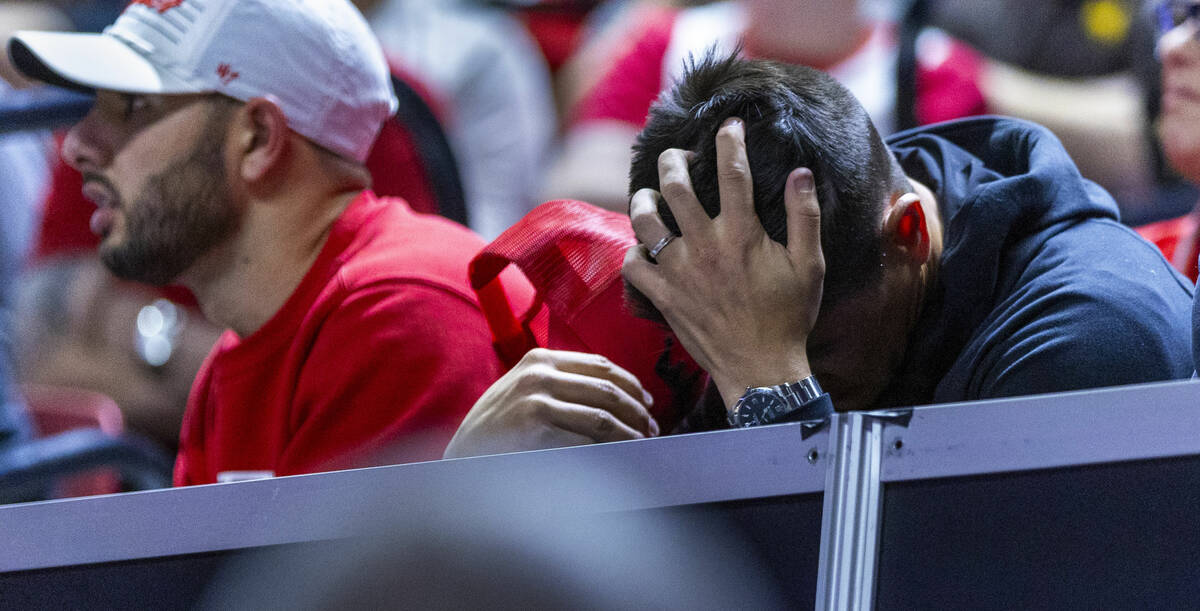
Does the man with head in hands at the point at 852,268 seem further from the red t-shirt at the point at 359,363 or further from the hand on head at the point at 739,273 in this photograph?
the red t-shirt at the point at 359,363

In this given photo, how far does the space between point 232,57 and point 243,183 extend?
0.15m

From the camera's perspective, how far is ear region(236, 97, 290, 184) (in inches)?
63.2

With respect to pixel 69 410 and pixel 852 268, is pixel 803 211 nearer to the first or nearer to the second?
pixel 852 268

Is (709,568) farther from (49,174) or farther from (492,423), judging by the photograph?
(49,174)

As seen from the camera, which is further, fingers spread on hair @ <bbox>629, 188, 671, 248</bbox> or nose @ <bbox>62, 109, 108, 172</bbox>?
nose @ <bbox>62, 109, 108, 172</bbox>

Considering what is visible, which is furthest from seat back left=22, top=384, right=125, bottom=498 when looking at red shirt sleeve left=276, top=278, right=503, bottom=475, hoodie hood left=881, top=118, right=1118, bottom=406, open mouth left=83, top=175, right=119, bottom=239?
hoodie hood left=881, top=118, right=1118, bottom=406

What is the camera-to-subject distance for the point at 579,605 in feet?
2.38

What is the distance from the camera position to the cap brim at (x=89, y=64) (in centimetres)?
159

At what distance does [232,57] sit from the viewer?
161 centimetres

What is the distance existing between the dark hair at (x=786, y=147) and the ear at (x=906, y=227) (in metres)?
0.01

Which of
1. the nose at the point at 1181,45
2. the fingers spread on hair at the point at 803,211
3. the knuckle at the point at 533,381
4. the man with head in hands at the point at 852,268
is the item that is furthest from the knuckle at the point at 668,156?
the nose at the point at 1181,45

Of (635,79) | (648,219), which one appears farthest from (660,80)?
(648,219)

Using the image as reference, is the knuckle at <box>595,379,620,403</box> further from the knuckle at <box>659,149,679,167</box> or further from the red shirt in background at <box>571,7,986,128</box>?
the red shirt in background at <box>571,7,986,128</box>

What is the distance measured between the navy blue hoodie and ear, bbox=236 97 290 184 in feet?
2.51
